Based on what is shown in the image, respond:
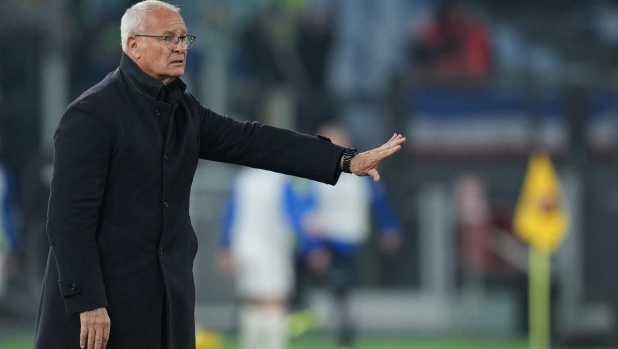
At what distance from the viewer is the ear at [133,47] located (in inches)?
157

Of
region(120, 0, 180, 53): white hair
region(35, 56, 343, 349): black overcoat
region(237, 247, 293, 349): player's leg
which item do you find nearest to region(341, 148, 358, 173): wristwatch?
region(35, 56, 343, 349): black overcoat

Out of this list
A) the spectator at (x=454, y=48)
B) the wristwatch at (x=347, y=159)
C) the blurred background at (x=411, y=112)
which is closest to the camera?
the wristwatch at (x=347, y=159)

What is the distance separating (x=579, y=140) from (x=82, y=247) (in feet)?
30.2

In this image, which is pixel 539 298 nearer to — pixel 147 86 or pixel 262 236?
pixel 262 236

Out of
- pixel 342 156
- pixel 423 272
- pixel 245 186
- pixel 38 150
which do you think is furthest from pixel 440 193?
pixel 342 156

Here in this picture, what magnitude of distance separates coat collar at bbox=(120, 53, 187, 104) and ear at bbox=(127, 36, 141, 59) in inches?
0.8

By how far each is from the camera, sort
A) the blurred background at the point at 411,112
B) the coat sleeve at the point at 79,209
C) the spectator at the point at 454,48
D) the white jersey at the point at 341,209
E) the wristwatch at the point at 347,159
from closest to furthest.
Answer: the coat sleeve at the point at 79,209 → the wristwatch at the point at 347,159 → the white jersey at the point at 341,209 → the blurred background at the point at 411,112 → the spectator at the point at 454,48

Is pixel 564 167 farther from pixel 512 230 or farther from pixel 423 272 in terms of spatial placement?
pixel 423 272

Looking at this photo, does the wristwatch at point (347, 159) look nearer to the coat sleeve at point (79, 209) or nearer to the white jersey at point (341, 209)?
the coat sleeve at point (79, 209)

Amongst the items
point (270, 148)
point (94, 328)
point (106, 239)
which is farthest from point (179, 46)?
point (94, 328)

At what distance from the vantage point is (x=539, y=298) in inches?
468

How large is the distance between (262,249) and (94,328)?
21.7 ft

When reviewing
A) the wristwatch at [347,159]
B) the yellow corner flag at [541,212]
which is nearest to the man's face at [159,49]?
the wristwatch at [347,159]

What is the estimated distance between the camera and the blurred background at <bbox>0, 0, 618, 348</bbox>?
12.4m
